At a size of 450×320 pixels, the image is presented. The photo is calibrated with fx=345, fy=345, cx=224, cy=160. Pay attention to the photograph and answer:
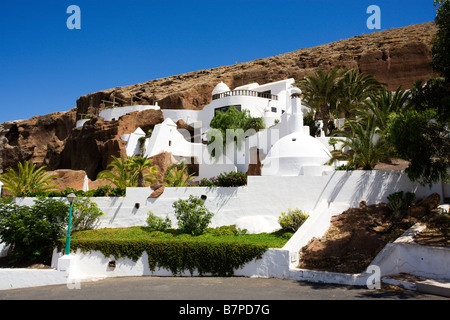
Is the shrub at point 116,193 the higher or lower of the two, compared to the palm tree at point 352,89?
lower

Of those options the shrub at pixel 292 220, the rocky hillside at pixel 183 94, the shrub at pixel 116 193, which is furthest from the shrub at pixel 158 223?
the rocky hillside at pixel 183 94

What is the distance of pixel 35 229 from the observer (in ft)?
54.3

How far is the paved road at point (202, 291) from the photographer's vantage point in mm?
10031

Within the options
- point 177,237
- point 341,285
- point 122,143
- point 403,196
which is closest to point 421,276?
point 341,285

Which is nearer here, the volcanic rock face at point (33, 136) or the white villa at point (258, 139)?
the white villa at point (258, 139)

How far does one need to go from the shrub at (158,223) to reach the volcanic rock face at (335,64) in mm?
29225

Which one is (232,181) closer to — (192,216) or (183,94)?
(192,216)

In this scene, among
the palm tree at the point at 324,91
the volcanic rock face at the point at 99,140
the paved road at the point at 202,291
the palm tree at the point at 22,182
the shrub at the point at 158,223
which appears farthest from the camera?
the volcanic rock face at the point at 99,140

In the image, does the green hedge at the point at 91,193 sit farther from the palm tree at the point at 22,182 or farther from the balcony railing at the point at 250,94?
the balcony railing at the point at 250,94

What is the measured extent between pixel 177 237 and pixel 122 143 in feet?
68.7

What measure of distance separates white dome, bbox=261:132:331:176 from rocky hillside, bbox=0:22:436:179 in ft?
62.6

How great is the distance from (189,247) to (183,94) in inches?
1359

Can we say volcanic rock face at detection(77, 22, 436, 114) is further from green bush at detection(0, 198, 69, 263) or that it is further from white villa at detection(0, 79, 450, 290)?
green bush at detection(0, 198, 69, 263)

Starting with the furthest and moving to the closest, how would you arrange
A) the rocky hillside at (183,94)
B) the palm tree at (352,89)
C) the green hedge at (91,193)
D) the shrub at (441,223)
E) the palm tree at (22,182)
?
the rocky hillside at (183,94) → the palm tree at (352,89) → the palm tree at (22,182) → the green hedge at (91,193) → the shrub at (441,223)
